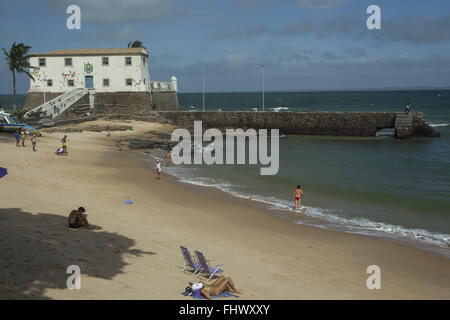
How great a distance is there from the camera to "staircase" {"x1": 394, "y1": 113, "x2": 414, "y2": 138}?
169 feet

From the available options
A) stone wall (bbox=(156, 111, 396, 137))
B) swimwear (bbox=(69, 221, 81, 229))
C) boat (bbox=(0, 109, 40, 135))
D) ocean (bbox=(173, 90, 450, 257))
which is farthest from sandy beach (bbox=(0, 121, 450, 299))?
stone wall (bbox=(156, 111, 396, 137))

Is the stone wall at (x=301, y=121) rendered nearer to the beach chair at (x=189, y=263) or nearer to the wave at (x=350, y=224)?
the wave at (x=350, y=224)

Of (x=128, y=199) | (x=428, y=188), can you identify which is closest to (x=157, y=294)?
(x=128, y=199)

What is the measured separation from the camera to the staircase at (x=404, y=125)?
169 feet

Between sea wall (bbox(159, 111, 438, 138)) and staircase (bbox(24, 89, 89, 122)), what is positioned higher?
staircase (bbox(24, 89, 89, 122))

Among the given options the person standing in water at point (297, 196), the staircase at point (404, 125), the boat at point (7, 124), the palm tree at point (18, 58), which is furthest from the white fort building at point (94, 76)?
the person standing in water at point (297, 196)

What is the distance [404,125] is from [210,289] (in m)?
48.0

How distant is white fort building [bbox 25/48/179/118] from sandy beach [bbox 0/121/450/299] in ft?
103

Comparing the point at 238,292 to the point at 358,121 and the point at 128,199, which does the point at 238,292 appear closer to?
the point at 128,199

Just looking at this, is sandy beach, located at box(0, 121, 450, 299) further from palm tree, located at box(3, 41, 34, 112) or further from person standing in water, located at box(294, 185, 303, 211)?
palm tree, located at box(3, 41, 34, 112)

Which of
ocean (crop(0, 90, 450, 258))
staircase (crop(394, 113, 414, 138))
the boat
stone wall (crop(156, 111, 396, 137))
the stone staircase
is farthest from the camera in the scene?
stone wall (crop(156, 111, 396, 137))

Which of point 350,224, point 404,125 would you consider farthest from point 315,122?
point 350,224

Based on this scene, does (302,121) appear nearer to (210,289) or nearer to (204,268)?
(204,268)
